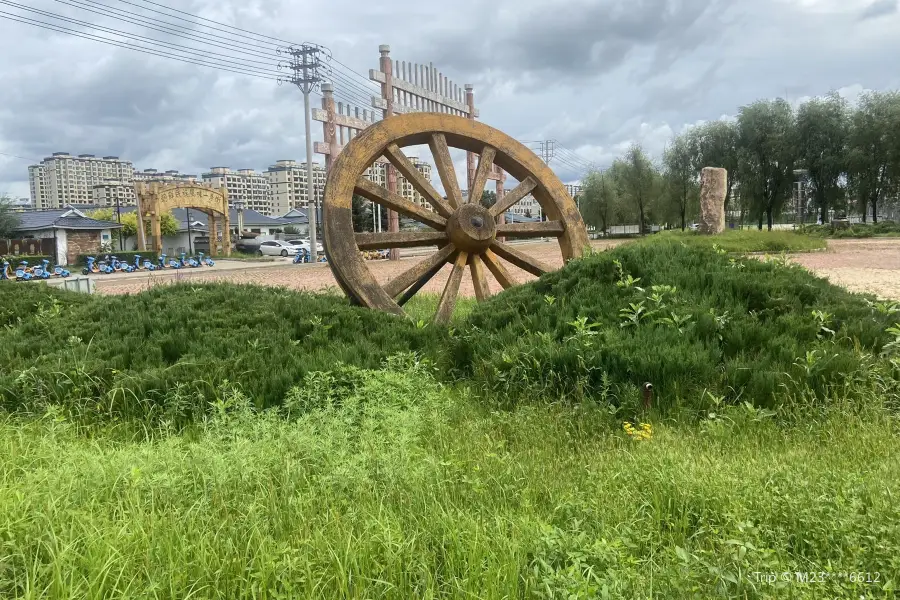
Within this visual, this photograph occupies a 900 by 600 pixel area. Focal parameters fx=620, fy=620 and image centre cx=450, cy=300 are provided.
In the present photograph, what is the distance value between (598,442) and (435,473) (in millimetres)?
1008

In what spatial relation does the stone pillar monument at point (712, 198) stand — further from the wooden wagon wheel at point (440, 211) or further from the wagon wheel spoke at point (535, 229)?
the wagon wheel spoke at point (535, 229)

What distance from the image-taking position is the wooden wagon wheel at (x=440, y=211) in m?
5.96

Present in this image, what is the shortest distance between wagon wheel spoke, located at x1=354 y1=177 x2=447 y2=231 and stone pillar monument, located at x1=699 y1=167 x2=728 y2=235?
1917cm

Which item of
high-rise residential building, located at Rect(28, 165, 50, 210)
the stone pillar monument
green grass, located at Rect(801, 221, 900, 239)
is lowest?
green grass, located at Rect(801, 221, 900, 239)

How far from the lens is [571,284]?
218 inches

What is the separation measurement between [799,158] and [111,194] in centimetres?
7652

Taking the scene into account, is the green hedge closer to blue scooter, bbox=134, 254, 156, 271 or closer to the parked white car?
blue scooter, bbox=134, 254, 156, 271

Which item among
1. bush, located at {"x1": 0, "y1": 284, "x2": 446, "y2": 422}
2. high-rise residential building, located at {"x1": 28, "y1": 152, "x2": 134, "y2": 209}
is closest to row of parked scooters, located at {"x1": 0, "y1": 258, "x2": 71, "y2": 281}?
bush, located at {"x1": 0, "y1": 284, "x2": 446, "y2": 422}

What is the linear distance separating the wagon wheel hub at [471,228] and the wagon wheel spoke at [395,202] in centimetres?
15

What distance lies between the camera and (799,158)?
110 feet

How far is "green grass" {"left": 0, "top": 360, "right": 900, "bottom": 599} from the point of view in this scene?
1.96 metres

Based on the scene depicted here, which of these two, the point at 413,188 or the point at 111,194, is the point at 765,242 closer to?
the point at 413,188

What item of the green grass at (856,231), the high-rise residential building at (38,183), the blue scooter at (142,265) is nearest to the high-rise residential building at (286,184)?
the high-rise residential building at (38,183)

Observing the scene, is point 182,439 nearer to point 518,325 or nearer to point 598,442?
point 598,442
